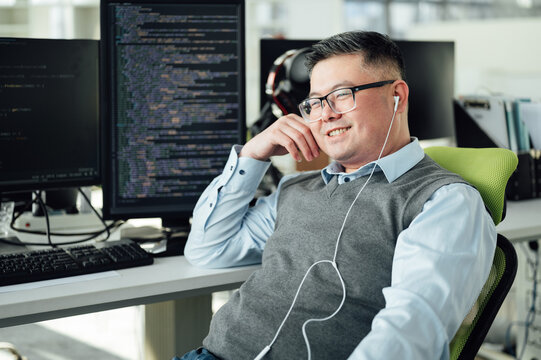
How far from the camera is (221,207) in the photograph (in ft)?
5.30

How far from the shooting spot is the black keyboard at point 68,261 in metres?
1.42

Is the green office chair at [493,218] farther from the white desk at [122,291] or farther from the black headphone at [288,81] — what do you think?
the black headphone at [288,81]

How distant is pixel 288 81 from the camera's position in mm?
2141

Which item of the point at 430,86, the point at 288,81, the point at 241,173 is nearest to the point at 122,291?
the point at 241,173

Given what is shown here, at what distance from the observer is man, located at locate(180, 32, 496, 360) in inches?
43.5

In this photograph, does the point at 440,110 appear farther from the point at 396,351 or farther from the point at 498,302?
the point at 396,351

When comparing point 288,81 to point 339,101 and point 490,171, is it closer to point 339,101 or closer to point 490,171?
point 339,101

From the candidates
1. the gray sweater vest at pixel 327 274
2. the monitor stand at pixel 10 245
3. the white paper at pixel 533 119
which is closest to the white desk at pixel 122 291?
the gray sweater vest at pixel 327 274

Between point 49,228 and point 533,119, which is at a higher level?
point 533,119

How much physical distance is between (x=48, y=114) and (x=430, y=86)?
4.73 feet

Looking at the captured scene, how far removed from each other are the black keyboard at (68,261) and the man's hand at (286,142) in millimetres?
377

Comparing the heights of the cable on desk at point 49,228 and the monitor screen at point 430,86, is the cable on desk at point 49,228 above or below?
below

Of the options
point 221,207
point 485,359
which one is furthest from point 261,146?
A: point 485,359

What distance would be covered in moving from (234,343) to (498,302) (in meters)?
0.53
